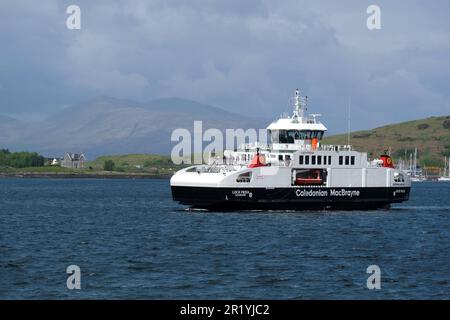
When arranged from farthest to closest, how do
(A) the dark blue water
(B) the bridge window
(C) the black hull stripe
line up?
(C) the black hull stripe → (B) the bridge window → (A) the dark blue water

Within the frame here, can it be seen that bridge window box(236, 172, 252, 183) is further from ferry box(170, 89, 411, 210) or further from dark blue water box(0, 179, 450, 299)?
dark blue water box(0, 179, 450, 299)

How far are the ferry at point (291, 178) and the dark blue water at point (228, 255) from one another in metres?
1.23

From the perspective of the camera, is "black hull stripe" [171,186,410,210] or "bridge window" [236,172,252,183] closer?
"bridge window" [236,172,252,183]

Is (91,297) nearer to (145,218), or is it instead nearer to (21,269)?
(21,269)

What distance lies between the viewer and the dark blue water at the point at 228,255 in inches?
1400

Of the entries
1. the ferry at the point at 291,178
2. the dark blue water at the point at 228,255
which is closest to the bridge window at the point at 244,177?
the ferry at the point at 291,178

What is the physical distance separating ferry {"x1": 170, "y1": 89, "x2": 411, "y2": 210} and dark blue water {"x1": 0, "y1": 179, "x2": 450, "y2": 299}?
4.03ft

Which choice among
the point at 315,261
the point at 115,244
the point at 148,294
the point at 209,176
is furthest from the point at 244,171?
the point at 148,294

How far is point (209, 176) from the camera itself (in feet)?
215

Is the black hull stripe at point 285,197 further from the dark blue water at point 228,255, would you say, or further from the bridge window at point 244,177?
the dark blue water at point 228,255

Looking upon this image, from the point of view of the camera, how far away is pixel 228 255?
45.7 meters

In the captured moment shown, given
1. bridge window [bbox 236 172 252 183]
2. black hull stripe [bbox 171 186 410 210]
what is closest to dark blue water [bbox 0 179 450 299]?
black hull stripe [bbox 171 186 410 210]

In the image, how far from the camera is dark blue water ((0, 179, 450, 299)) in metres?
35.6

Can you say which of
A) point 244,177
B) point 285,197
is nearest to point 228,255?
point 244,177
